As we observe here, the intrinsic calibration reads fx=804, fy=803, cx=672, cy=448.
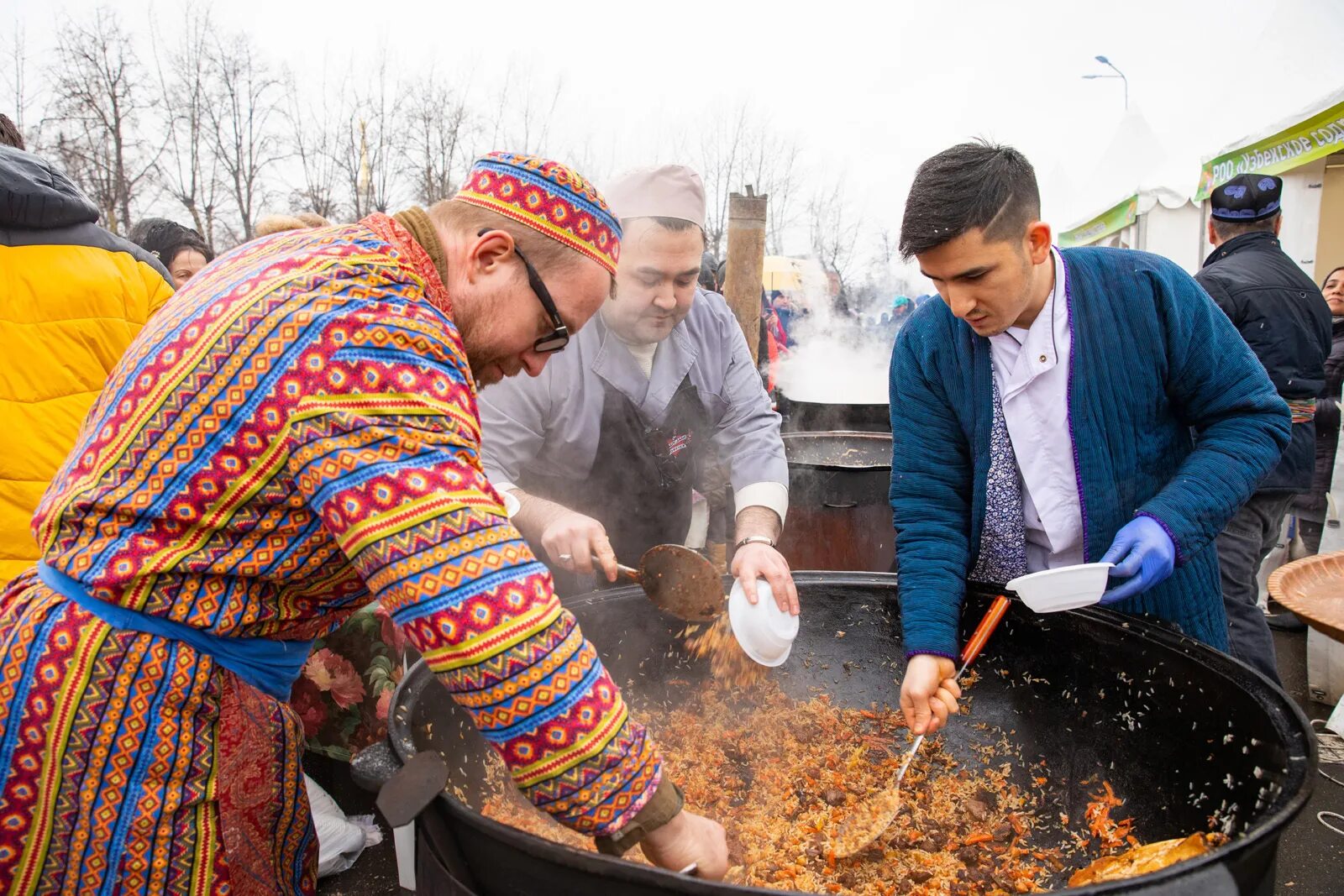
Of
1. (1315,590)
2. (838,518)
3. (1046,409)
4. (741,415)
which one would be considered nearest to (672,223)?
(741,415)

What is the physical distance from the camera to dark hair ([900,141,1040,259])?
1797 mm

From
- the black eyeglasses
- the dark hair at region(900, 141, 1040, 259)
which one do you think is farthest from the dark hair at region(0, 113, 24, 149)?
the dark hair at region(900, 141, 1040, 259)

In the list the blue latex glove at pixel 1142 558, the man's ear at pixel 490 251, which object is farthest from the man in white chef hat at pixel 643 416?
the man's ear at pixel 490 251

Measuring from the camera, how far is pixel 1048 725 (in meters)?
2.22

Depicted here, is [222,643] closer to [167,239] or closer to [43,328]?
[43,328]

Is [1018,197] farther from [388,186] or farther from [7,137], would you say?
[388,186]

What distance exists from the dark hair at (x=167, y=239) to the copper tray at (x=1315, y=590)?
560 cm

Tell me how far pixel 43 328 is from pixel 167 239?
2.91 m

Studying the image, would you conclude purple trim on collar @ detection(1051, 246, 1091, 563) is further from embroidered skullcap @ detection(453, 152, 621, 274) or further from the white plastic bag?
the white plastic bag

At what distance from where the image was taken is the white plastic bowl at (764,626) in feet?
6.91

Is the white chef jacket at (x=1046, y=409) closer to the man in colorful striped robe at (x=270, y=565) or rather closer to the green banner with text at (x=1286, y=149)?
the man in colorful striped robe at (x=270, y=565)

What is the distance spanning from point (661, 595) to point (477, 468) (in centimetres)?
133

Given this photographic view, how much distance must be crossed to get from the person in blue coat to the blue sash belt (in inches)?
52.4

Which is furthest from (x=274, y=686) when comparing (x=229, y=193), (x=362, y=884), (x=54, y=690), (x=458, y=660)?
(x=229, y=193)
